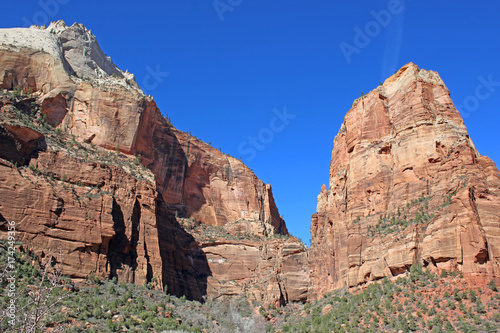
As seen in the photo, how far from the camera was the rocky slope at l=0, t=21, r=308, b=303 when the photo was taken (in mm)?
55844

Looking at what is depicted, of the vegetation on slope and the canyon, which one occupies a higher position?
the canyon

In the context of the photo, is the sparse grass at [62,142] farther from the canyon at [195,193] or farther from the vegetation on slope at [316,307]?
the vegetation on slope at [316,307]

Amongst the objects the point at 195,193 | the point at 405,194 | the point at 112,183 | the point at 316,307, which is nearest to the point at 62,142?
the point at 112,183

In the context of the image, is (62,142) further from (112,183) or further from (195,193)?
(195,193)

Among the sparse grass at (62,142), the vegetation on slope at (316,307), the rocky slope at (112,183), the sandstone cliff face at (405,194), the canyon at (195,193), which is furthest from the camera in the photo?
the sparse grass at (62,142)

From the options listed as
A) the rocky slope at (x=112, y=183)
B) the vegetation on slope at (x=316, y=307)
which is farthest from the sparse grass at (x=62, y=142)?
the vegetation on slope at (x=316, y=307)

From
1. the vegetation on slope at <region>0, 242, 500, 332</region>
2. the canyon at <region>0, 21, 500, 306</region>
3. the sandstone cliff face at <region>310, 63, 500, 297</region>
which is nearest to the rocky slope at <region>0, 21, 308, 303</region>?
the canyon at <region>0, 21, 500, 306</region>

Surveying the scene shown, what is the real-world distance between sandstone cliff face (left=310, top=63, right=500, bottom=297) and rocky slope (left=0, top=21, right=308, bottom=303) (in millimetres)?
13766

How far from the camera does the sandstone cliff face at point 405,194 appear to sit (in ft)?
155

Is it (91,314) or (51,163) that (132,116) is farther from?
(91,314)

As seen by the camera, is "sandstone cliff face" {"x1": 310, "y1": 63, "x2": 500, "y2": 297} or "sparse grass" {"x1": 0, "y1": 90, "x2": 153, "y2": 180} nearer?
"sandstone cliff face" {"x1": 310, "y1": 63, "x2": 500, "y2": 297}

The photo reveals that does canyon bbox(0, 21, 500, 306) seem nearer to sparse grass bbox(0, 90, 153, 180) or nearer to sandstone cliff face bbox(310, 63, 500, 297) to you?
sandstone cliff face bbox(310, 63, 500, 297)

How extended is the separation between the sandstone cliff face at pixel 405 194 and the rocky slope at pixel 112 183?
13.8m

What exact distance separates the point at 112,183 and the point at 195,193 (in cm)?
3016
